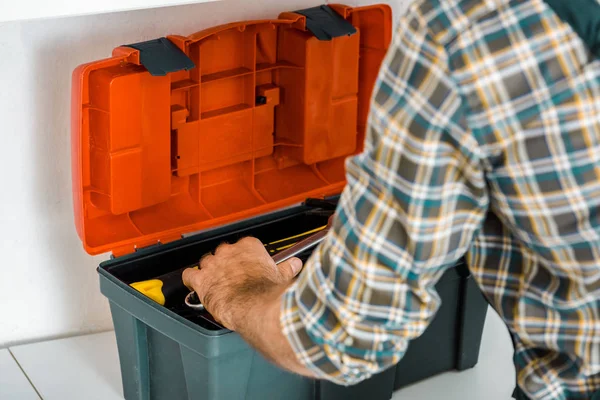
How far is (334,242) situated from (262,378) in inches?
17.3

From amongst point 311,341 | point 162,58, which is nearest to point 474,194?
point 311,341

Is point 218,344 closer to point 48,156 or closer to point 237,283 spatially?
point 237,283

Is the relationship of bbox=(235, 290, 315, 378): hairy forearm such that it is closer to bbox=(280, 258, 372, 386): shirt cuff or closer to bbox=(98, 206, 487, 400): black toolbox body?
bbox=(280, 258, 372, 386): shirt cuff

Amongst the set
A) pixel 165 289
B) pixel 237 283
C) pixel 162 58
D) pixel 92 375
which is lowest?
pixel 92 375

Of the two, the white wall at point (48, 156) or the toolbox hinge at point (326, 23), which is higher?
the toolbox hinge at point (326, 23)

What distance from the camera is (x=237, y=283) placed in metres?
0.81

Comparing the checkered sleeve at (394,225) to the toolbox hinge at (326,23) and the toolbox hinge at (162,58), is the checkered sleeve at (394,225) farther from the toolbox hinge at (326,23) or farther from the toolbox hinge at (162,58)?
the toolbox hinge at (326,23)

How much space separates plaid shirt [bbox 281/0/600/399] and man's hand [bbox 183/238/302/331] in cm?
11

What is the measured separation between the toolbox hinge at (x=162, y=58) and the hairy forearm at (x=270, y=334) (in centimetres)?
38

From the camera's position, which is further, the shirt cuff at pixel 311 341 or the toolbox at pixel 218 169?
the toolbox at pixel 218 169

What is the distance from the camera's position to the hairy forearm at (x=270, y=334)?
0.67 metres

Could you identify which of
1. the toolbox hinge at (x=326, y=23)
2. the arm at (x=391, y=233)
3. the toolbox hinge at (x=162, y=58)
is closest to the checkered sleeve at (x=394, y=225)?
the arm at (x=391, y=233)

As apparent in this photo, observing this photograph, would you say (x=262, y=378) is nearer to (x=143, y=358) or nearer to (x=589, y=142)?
(x=143, y=358)

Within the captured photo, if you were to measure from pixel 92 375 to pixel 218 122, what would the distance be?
36cm
